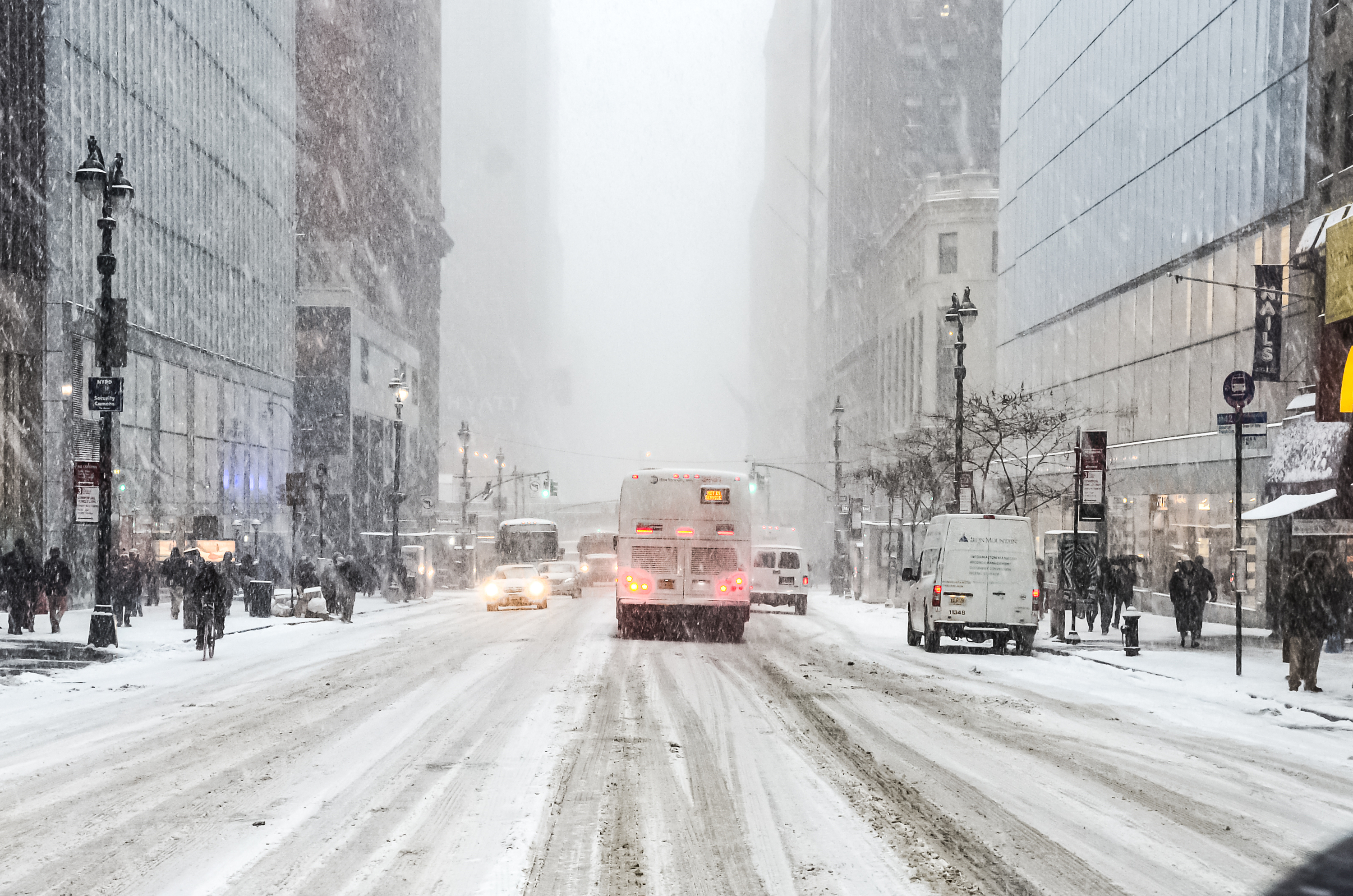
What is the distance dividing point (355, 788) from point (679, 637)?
62.2 ft

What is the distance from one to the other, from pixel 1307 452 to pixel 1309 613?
1076 centimetres

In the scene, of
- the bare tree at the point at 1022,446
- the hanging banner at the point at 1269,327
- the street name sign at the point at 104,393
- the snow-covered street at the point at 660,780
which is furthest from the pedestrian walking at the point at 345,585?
the hanging banner at the point at 1269,327

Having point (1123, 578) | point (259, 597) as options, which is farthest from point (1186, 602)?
point (259, 597)

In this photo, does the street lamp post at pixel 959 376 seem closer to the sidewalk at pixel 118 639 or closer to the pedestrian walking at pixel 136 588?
the sidewalk at pixel 118 639

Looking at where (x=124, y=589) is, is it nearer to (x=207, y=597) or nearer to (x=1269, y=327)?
(x=207, y=597)

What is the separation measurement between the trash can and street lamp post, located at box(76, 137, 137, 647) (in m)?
10.6

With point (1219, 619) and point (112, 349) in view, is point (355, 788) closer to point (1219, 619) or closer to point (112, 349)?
point (112, 349)

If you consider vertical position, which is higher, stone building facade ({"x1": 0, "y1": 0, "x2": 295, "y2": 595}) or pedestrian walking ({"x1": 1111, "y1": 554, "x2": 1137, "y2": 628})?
stone building facade ({"x1": 0, "y1": 0, "x2": 295, "y2": 595})

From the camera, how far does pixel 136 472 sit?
171ft

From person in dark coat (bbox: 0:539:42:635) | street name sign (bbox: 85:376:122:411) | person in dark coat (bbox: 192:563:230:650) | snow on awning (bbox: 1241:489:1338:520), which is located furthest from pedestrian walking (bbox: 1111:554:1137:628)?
person in dark coat (bbox: 0:539:42:635)

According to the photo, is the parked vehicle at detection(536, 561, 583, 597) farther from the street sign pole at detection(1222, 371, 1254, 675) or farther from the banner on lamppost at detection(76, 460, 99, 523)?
the street sign pole at detection(1222, 371, 1254, 675)

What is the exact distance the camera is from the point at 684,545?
2734 cm

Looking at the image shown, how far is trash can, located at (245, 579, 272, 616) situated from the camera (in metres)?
35.3

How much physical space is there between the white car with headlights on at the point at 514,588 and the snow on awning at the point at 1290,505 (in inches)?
880
